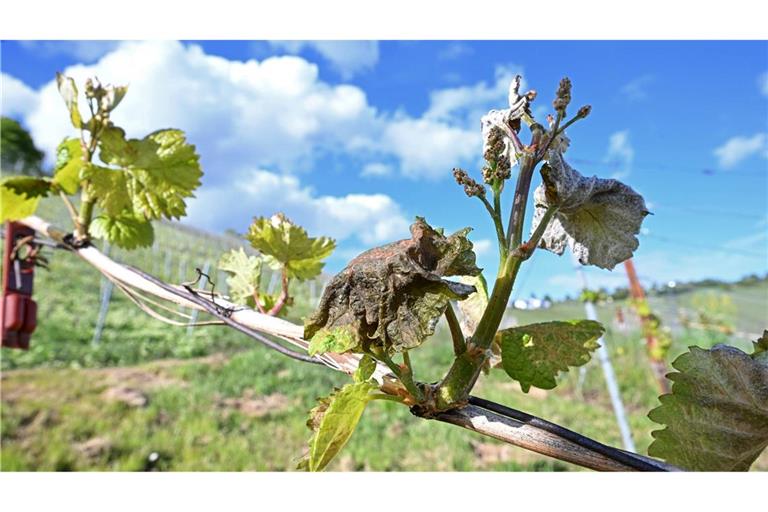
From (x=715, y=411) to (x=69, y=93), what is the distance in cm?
66

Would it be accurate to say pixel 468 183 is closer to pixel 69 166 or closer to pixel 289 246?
pixel 289 246

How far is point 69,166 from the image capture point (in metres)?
0.72

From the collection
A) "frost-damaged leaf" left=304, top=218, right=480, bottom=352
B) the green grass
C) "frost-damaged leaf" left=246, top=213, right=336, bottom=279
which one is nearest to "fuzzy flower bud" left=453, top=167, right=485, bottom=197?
"frost-damaged leaf" left=304, top=218, right=480, bottom=352

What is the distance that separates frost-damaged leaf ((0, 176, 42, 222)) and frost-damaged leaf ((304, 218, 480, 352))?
0.64m

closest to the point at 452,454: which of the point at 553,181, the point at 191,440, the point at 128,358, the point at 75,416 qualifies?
the point at 191,440

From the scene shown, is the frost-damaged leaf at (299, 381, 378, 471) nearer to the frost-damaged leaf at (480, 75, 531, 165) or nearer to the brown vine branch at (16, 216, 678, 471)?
the brown vine branch at (16, 216, 678, 471)

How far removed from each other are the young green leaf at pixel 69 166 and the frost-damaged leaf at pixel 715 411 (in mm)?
681

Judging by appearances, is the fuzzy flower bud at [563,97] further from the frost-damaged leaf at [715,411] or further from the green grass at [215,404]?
the green grass at [215,404]

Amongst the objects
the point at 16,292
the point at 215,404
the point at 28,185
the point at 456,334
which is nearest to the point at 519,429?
the point at 456,334

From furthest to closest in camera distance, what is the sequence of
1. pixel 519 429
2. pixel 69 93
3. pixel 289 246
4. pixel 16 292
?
pixel 16 292
pixel 69 93
pixel 289 246
pixel 519 429

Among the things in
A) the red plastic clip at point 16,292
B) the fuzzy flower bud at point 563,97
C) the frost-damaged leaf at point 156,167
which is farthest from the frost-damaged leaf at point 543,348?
the red plastic clip at point 16,292

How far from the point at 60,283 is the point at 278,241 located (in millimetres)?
8305

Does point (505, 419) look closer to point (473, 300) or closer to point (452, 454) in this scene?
point (473, 300)

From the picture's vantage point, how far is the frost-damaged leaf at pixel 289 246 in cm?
48
